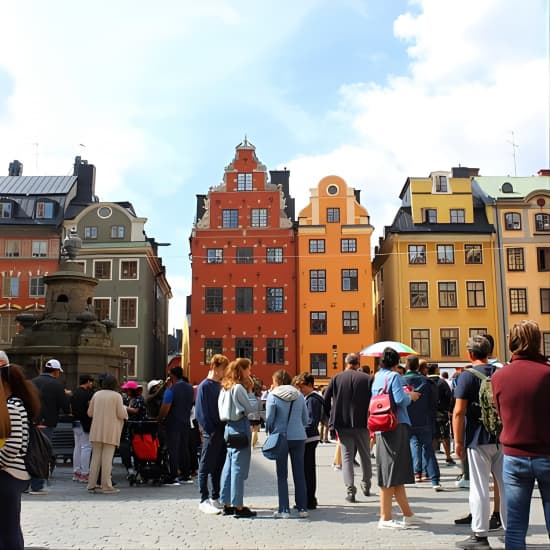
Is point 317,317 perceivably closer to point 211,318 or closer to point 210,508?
point 211,318

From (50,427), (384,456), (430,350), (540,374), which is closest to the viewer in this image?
(540,374)

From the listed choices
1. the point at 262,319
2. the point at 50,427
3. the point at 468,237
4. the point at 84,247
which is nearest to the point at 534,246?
the point at 468,237

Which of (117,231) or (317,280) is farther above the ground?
(117,231)

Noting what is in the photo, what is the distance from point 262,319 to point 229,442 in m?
35.9

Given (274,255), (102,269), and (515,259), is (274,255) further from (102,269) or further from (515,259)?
(515,259)

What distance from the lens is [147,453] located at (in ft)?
38.0

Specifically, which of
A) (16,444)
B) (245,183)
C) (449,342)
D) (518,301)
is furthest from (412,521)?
(245,183)

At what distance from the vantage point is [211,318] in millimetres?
44938

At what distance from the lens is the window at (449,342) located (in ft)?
143

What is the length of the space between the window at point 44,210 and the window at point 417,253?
22.8m

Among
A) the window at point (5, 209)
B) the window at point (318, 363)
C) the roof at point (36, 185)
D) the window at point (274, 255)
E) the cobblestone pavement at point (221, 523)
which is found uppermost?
the roof at point (36, 185)

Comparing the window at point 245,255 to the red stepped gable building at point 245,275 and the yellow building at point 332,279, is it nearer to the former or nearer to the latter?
the red stepped gable building at point 245,275

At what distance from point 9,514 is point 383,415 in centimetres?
440

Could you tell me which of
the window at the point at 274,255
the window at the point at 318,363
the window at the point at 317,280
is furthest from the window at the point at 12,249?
the window at the point at 318,363
